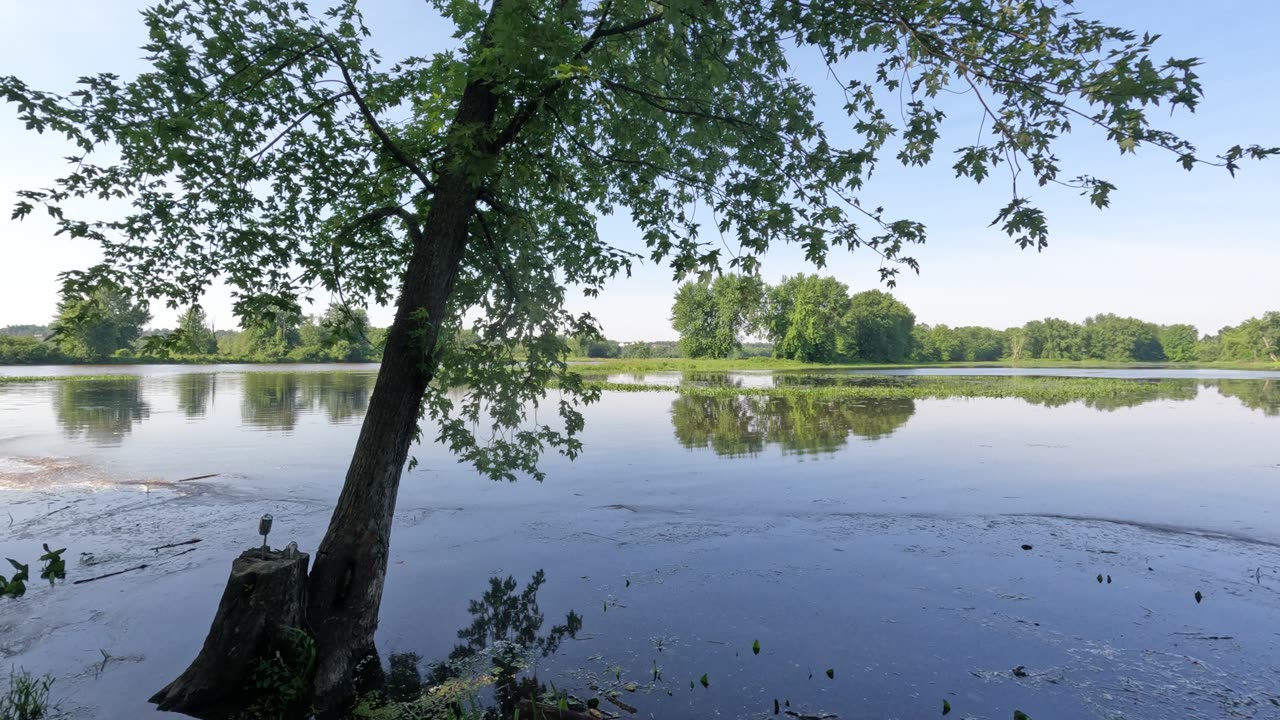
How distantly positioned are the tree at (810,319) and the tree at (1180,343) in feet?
309

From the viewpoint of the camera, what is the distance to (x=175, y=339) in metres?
6.46

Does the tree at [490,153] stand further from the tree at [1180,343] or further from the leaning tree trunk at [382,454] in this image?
the tree at [1180,343]

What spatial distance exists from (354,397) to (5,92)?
1237 inches

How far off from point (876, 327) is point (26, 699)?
122m

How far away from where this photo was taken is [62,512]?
11.0 meters

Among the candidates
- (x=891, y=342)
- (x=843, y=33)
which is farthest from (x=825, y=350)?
(x=843, y=33)

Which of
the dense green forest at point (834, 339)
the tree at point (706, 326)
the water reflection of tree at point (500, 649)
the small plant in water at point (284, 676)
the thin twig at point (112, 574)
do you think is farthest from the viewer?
the tree at point (706, 326)

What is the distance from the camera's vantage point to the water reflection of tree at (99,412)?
67.3 ft

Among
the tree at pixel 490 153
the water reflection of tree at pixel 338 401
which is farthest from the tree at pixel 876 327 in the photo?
the tree at pixel 490 153

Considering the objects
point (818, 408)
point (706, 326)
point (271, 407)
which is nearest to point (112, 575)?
point (271, 407)

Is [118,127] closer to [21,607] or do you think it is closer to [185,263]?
[185,263]

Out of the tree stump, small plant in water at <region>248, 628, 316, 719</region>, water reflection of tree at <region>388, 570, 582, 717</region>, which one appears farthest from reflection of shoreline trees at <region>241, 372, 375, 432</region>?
small plant in water at <region>248, 628, 316, 719</region>

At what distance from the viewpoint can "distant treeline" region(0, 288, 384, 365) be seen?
639cm

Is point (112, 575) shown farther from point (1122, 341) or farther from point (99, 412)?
point (1122, 341)
